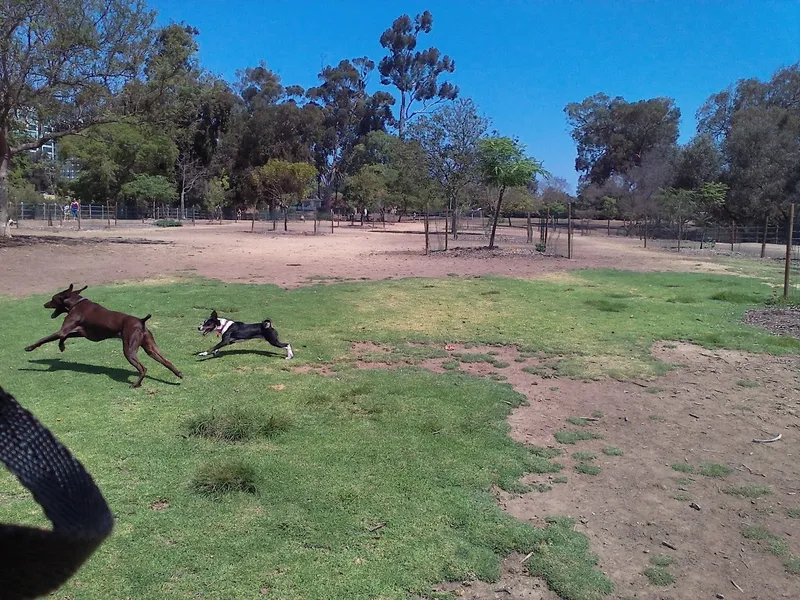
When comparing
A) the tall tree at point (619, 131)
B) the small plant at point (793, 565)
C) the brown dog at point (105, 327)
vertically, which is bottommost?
the small plant at point (793, 565)

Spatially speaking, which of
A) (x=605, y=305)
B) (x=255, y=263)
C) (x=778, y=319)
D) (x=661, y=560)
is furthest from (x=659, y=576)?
(x=255, y=263)

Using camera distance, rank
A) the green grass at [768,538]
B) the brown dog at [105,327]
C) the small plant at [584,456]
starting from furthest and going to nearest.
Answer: the brown dog at [105,327] → the small plant at [584,456] → the green grass at [768,538]

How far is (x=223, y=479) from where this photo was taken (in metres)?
4.25

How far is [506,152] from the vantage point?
26.6 m

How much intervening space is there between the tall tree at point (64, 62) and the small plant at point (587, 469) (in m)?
23.0

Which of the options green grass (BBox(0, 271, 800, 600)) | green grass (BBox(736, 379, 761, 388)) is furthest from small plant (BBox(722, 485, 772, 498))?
green grass (BBox(736, 379, 761, 388))

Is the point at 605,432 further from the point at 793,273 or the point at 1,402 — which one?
the point at 793,273

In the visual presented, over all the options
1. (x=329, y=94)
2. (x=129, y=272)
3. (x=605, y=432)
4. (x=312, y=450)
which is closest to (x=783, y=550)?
(x=605, y=432)

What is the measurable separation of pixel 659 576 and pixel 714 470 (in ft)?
5.86

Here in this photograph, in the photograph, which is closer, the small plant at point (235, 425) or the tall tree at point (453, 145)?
the small plant at point (235, 425)

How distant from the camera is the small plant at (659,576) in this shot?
3420 millimetres

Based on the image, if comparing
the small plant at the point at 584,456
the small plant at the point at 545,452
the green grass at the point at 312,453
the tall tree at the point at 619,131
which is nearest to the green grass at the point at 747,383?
the green grass at the point at 312,453

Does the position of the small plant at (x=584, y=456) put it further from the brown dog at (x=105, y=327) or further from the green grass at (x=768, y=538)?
the brown dog at (x=105, y=327)

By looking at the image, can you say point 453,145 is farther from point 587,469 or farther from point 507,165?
point 587,469
